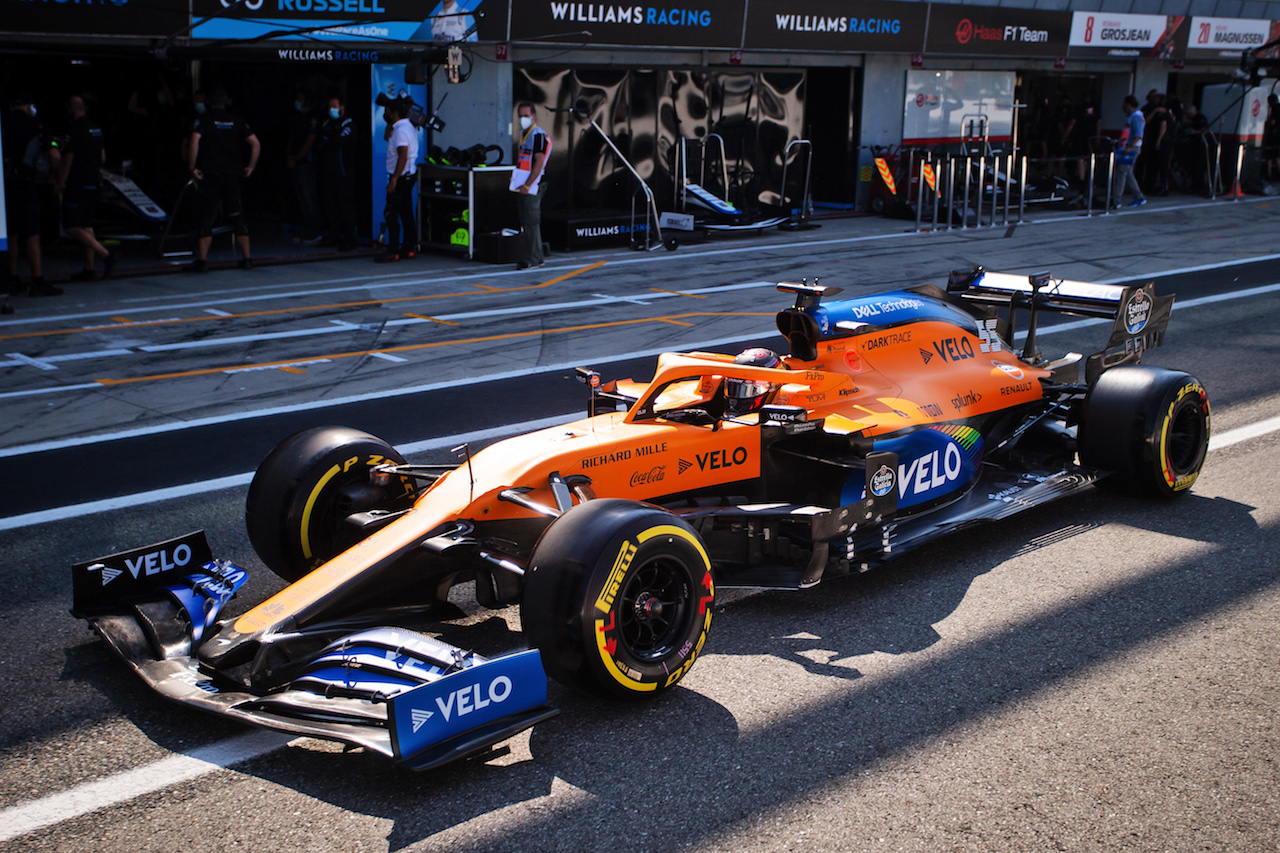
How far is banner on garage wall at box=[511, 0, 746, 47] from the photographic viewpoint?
1753cm

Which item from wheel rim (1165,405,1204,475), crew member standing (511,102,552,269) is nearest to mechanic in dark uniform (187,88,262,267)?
crew member standing (511,102,552,269)

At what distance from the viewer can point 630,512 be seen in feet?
14.1

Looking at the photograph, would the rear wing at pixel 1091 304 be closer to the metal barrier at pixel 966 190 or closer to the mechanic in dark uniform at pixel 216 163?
the mechanic in dark uniform at pixel 216 163

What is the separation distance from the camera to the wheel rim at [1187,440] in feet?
22.0

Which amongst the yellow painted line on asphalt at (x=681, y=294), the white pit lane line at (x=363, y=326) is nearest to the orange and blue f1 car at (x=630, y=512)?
the white pit lane line at (x=363, y=326)

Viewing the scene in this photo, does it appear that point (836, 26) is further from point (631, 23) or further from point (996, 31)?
point (996, 31)

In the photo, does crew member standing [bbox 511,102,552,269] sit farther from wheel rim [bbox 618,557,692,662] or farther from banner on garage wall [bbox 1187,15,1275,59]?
banner on garage wall [bbox 1187,15,1275,59]

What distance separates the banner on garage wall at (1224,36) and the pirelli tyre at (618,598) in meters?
29.5

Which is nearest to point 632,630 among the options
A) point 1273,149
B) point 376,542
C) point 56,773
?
point 376,542

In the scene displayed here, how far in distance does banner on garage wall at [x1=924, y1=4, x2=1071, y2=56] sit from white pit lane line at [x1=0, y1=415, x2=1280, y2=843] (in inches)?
863

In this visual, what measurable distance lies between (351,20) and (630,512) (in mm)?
13267

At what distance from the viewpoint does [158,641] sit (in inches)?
174

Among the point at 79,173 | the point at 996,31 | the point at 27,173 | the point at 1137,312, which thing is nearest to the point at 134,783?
the point at 1137,312

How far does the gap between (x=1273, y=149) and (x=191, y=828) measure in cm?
3034
